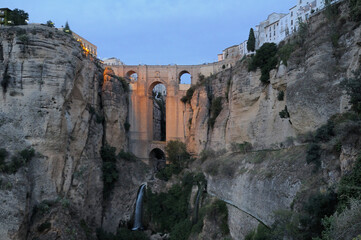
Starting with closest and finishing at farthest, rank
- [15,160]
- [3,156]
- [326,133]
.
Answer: [326,133], [3,156], [15,160]

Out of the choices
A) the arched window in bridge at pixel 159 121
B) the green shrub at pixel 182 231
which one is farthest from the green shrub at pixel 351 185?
the arched window in bridge at pixel 159 121

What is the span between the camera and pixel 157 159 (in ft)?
119

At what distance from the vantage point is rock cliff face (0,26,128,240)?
19.7 meters

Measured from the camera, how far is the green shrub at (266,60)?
20.2 metres

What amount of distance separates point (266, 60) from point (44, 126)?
52.6ft

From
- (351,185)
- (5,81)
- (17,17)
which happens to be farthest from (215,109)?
(351,185)

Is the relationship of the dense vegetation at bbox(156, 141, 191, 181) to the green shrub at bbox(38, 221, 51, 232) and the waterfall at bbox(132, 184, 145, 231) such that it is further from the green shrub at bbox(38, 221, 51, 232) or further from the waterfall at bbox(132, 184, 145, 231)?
the green shrub at bbox(38, 221, 51, 232)

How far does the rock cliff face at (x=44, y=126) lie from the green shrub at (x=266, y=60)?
45.4 ft

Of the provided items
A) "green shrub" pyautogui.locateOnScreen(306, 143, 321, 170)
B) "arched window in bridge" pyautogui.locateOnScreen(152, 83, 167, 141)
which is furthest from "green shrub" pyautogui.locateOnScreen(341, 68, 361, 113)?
"arched window in bridge" pyautogui.locateOnScreen(152, 83, 167, 141)

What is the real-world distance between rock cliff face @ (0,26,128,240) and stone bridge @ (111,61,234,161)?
305 inches

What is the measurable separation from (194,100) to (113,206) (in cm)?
1276

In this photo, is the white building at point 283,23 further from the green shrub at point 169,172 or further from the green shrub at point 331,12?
the green shrub at point 169,172

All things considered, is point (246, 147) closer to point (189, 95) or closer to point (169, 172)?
point (169, 172)

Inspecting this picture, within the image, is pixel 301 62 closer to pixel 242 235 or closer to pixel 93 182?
pixel 242 235
